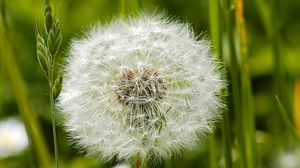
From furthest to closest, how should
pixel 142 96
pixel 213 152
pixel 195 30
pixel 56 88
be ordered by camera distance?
pixel 195 30 < pixel 213 152 < pixel 142 96 < pixel 56 88

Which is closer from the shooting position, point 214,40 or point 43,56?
point 43,56

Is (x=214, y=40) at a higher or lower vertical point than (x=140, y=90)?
higher

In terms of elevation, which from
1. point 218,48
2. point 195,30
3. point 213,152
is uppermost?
point 195,30

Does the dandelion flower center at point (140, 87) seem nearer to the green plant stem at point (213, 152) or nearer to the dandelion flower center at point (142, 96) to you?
the dandelion flower center at point (142, 96)

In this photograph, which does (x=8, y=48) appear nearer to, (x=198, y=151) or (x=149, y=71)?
(x=149, y=71)

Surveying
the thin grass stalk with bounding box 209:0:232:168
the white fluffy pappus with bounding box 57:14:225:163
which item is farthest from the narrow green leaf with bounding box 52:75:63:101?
the thin grass stalk with bounding box 209:0:232:168

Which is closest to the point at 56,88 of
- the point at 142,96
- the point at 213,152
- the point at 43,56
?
the point at 43,56

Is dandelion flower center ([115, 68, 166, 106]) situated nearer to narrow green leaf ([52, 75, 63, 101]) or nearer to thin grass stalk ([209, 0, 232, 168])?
thin grass stalk ([209, 0, 232, 168])

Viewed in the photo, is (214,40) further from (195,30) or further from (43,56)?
(195,30)

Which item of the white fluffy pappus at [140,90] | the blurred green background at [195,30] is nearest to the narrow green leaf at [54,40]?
the white fluffy pappus at [140,90]
